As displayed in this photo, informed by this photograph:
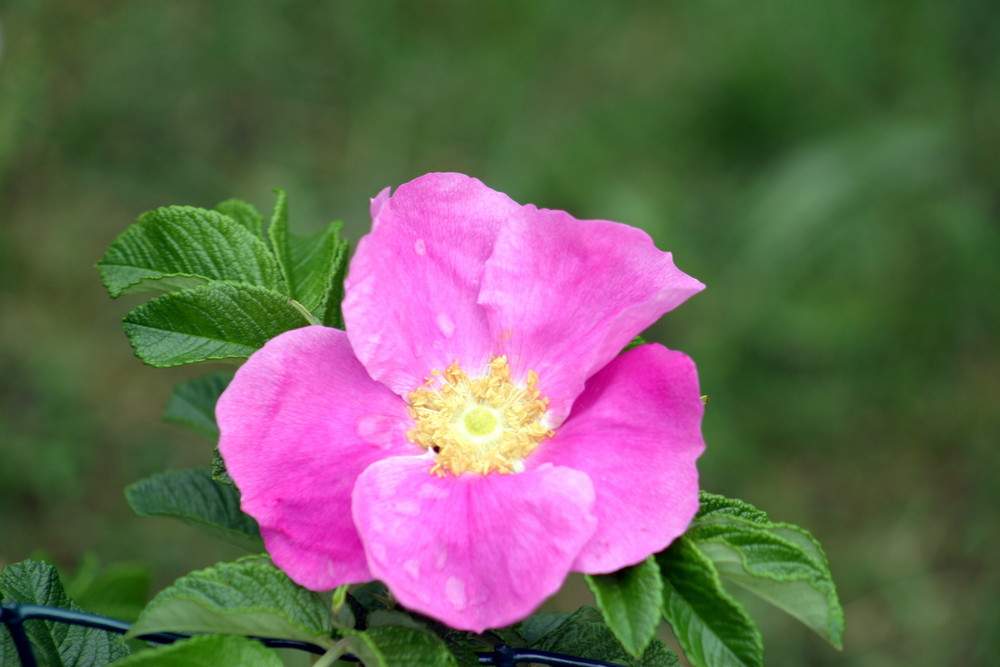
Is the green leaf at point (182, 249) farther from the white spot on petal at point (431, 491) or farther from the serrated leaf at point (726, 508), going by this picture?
the serrated leaf at point (726, 508)


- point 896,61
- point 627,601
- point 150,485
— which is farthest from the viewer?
point 896,61

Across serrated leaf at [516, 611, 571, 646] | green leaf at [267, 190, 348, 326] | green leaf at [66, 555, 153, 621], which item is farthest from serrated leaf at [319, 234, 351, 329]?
green leaf at [66, 555, 153, 621]

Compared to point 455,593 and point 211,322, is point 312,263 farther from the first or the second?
point 455,593

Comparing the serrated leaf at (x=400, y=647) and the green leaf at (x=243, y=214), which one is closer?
the serrated leaf at (x=400, y=647)

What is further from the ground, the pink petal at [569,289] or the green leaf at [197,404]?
the pink petal at [569,289]

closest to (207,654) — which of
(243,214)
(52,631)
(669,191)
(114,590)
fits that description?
(52,631)

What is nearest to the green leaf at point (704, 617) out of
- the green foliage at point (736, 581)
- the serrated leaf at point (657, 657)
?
the green foliage at point (736, 581)

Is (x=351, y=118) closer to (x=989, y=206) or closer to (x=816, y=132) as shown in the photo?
(x=816, y=132)

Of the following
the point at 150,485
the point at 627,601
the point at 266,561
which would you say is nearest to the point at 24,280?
the point at 150,485
